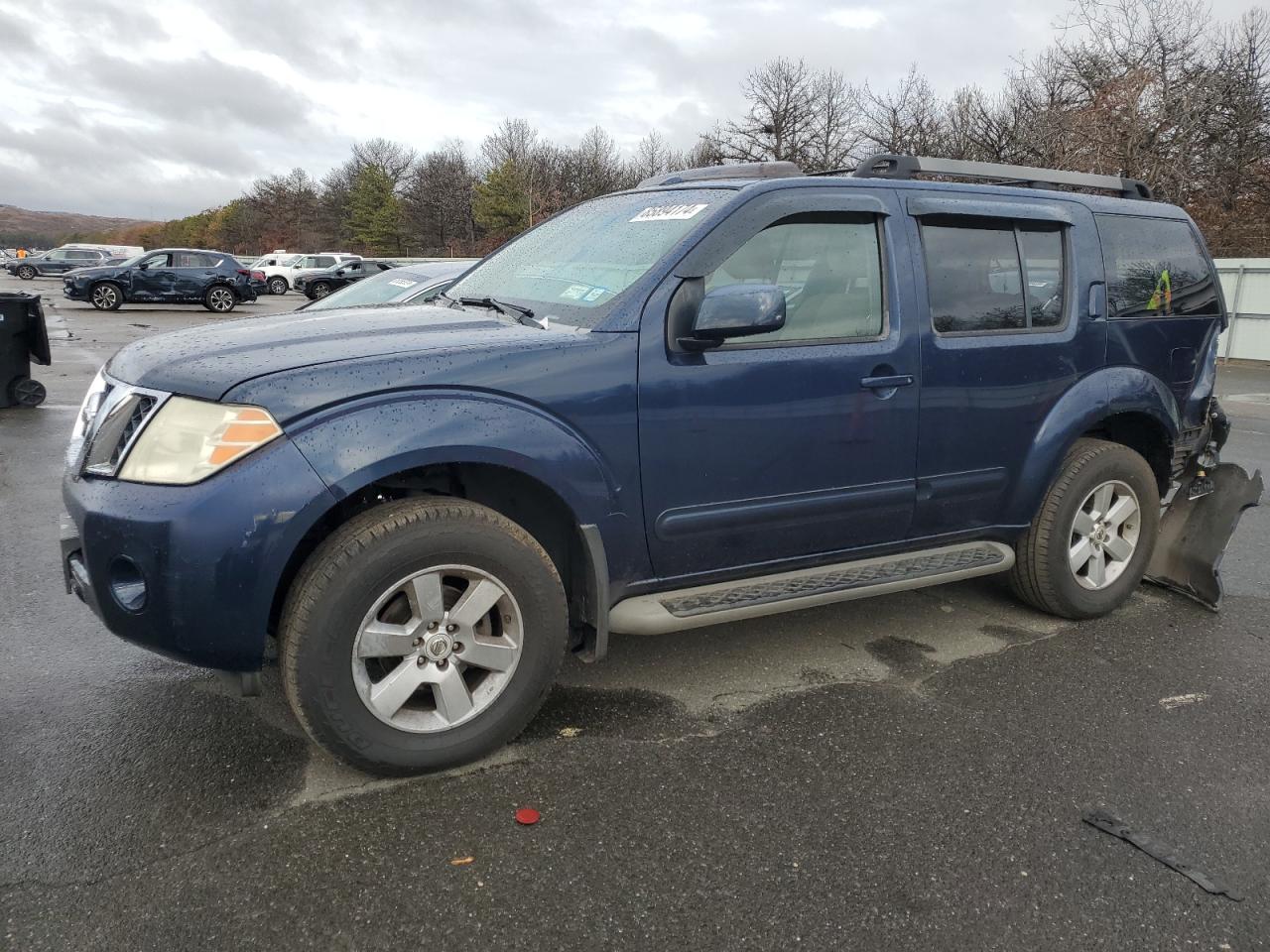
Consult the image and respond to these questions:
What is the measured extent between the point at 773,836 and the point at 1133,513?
9.02 feet

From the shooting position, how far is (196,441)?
8.55 ft

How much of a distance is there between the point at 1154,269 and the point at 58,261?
2186 inches

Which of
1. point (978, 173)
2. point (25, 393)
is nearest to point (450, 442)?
point (978, 173)

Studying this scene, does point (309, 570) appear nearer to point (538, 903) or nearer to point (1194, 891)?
point (538, 903)

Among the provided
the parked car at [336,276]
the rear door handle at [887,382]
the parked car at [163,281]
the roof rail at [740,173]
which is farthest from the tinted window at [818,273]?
the parked car at [336,276]

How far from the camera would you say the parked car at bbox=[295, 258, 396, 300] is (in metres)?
36.2

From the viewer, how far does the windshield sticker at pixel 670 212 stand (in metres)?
3.45

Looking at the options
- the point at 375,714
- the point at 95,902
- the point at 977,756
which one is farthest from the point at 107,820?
the point at 977,756

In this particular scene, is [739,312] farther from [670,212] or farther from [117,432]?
[117,432]

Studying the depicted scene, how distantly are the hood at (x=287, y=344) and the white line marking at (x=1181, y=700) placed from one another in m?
2.61

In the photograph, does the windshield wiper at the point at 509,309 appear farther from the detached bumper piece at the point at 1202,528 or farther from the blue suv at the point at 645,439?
the detached bumper piece at the point at 1202,528

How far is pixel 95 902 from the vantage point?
7.57 ft

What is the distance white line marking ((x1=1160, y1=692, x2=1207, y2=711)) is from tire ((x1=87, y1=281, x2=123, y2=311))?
2847cm

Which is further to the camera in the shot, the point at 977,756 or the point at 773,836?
the point at 977,756
